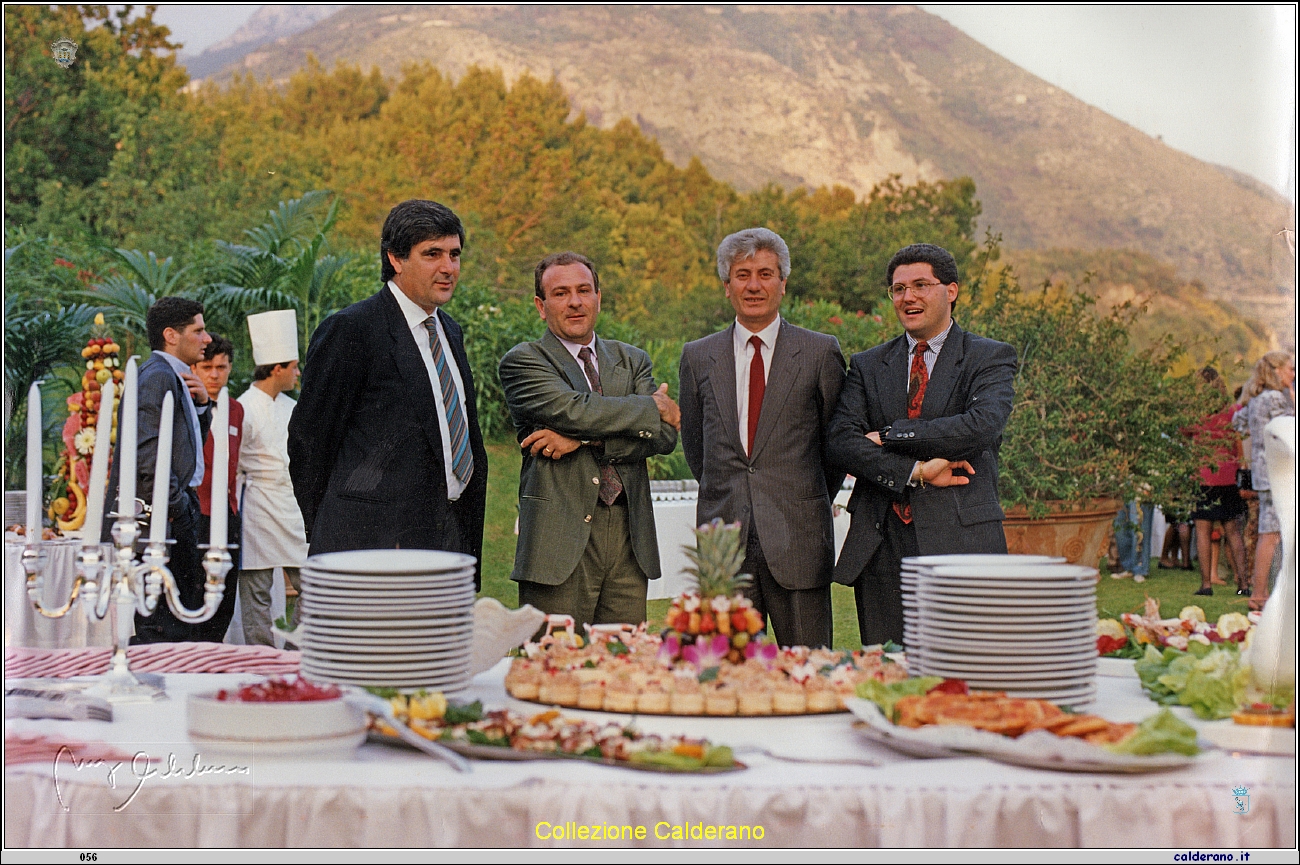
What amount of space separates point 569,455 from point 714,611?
1326 mm

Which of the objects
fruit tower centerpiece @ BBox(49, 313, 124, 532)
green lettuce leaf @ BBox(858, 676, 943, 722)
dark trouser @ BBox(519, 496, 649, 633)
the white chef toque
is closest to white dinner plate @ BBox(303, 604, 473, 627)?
green lettuce leaf @ BBox(858, 676, 943, 722)

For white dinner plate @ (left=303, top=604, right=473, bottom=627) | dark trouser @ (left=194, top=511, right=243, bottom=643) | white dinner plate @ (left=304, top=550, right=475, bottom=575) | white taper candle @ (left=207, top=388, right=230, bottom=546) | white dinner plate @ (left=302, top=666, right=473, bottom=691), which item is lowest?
dark trouser @ (left=194, top=511, right=243, bottom=643)

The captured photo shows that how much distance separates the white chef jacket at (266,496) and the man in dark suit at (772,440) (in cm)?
333

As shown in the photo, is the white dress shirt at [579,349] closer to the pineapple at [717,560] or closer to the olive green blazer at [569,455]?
the olive green blazer at [569,455]

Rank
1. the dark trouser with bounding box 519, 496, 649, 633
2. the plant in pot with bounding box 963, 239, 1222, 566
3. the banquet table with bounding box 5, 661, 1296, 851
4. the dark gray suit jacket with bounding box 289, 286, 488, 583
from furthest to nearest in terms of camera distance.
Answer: the plant in pot with bounding box 963, 239, 1222, 566, the dark trouser with bounding box 519, 496, 649, 633, the dark gray suit jacket with bounding box 289, 286, 488, 583, the banquet table with bounding box 5, 661, 1296, 851

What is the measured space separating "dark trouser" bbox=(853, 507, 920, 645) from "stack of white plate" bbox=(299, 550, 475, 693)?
140 cm

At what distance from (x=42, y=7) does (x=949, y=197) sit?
16982 millimetres

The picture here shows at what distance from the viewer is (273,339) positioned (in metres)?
Result: 6.09

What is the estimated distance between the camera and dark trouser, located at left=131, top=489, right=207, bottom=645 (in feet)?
15.1

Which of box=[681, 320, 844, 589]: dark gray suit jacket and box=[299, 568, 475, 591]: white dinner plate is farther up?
box=[681, 320, 844, 589]: dark gray suit jacket

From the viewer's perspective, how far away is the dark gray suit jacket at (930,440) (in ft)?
9.37

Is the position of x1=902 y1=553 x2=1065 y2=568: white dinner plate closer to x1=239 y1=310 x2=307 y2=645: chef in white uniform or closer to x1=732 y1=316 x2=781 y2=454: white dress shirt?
x1=732 y1=316 x2=781 y2=454: white dress shirt

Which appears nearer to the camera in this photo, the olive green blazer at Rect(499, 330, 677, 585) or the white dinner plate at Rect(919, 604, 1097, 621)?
the white dinner plate at Rect(919, 604, 1097, 621)
